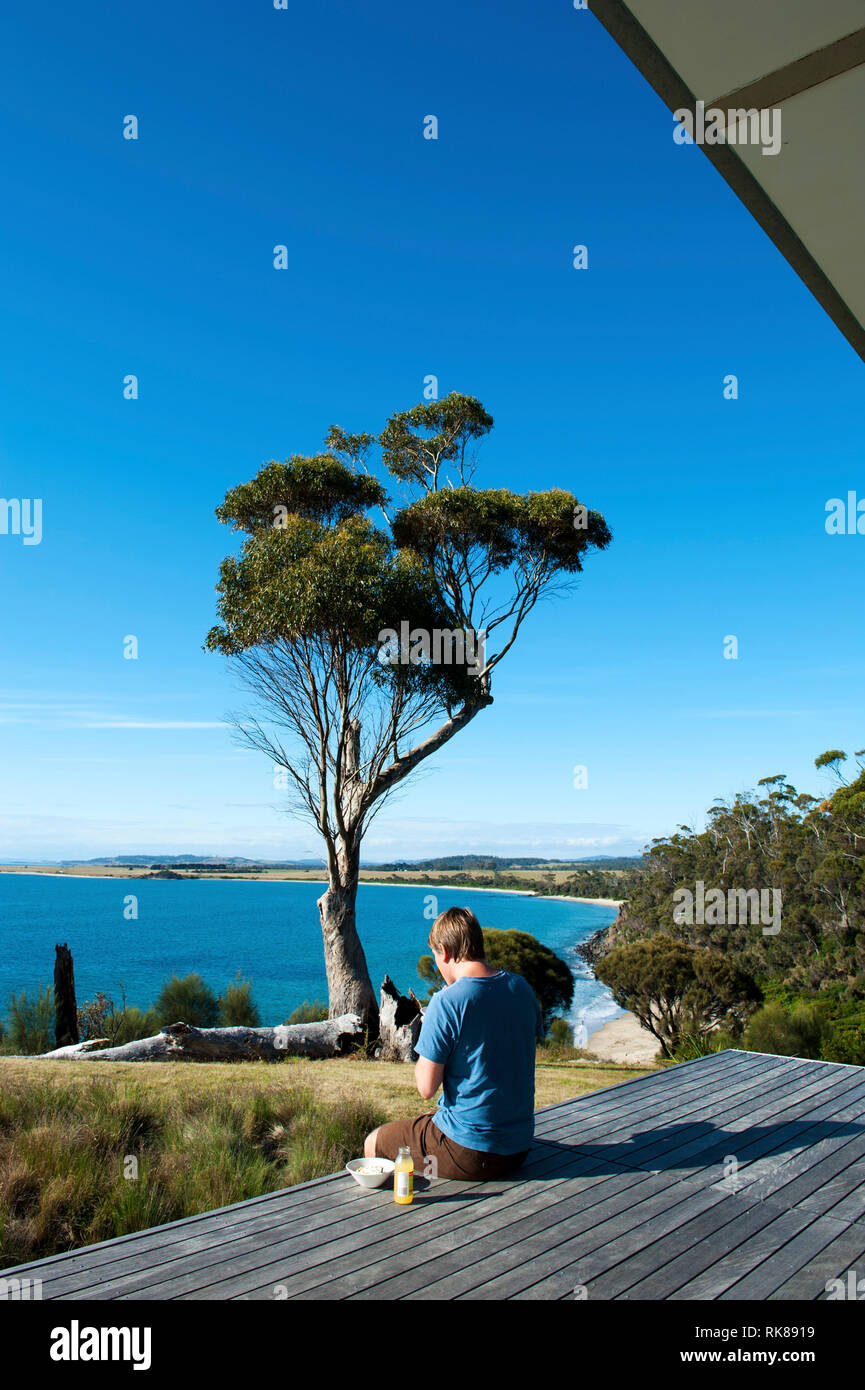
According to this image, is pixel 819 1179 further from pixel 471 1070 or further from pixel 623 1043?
pixel 623 1043

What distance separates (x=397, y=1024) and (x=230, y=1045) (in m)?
2.27

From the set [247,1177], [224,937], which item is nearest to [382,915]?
[224,937]

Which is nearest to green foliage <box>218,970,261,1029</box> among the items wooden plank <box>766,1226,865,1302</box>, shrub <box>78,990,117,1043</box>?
shrub <box>78,990,117,1043</box>

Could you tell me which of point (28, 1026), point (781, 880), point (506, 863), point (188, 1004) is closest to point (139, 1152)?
point (28, 1026)

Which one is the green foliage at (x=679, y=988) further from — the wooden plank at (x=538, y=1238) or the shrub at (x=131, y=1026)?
the wooden plank at (x=538, y=1238)

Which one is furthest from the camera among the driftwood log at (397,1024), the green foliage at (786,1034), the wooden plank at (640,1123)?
the driftwood log at (397,1024)

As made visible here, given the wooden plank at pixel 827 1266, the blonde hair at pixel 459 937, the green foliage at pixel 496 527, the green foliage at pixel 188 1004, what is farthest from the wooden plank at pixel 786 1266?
the green foliage at pixel 188 1004

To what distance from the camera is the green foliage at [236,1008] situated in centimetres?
1325

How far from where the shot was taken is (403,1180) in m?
2.95

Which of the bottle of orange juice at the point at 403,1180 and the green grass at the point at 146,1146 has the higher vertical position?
the bottle of orange juice at the point at 403,1180

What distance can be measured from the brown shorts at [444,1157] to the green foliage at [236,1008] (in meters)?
11.1

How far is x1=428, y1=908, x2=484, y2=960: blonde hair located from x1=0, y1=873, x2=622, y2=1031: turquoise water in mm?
4137
